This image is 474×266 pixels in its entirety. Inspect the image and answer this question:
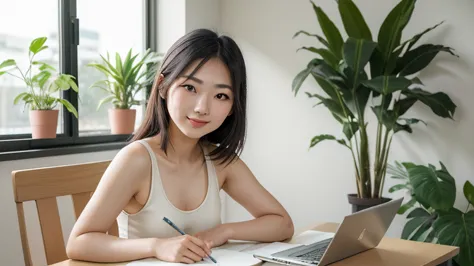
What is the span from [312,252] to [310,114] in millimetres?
2364

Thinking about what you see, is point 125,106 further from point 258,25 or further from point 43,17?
point 258,25

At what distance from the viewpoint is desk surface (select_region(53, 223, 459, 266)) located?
131 centimetres

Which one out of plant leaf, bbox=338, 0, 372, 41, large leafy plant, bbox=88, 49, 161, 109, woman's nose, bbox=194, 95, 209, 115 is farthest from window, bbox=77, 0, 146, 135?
woman's nose, bbox=194, 95, 209, 115

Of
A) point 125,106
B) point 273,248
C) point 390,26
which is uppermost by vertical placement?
point 390,26

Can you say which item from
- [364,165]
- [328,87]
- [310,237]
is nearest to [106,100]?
[328,87]

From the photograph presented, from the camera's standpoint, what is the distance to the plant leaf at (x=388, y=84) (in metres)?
2.77

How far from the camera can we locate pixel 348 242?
129cm

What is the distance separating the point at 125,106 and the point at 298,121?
3.51 ft

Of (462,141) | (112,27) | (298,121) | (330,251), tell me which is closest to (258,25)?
(298,121)

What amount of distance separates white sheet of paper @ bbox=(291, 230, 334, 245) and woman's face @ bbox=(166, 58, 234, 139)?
15.0 inches

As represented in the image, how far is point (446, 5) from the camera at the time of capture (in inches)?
125

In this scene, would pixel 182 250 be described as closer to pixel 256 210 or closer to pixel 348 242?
pixel 348 242

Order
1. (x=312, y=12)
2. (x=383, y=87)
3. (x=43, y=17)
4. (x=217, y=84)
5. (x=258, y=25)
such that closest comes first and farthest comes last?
(x=217, y=84) < (x=383, y=87) < (x=43, y=17) < (x=312, y=12) < (x=258, y=25)

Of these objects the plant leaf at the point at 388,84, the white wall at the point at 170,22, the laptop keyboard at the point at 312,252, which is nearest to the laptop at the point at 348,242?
the laptop keyboard at the point at 312,252
